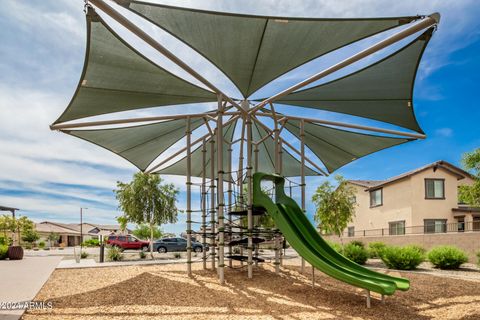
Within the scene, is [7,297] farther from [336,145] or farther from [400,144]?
Result: [400,144]

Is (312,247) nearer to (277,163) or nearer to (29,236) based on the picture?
(277,163)

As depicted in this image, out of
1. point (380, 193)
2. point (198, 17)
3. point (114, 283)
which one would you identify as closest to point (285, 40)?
point (198, 17)

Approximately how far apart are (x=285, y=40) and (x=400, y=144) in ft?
25.3

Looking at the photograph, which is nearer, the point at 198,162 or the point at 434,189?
the point at 198,162

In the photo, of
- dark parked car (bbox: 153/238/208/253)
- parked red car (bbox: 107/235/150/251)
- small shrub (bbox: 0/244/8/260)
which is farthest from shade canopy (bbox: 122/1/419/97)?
parked red car (bbox: 107/235/150/251)

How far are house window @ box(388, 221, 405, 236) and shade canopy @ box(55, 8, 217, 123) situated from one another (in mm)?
20704

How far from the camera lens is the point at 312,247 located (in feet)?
25.9

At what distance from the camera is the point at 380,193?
95.3ft

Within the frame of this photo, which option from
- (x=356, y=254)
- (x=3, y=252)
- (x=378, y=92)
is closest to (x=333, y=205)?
(x=356, y=254)

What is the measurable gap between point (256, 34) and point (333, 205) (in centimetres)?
1454

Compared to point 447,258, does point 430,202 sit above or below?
above

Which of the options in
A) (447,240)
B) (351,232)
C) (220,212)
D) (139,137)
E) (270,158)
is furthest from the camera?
(351,232)

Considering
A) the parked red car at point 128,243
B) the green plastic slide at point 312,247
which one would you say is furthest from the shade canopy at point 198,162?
the parked red car at point 128,243

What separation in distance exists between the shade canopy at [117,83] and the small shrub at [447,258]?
36.4 ft
